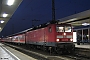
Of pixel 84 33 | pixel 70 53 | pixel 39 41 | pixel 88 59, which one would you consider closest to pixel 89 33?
pixel 84 33

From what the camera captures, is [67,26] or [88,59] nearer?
[88,59]

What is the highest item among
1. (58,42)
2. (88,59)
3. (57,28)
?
(57,28)

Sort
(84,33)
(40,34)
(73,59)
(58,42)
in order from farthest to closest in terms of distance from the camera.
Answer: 1. (84,33)
2. (40,34)
3. (58,42)
4. (73,59)

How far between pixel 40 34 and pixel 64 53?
5105 millimetres

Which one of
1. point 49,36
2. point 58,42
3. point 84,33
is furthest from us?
point 84,33

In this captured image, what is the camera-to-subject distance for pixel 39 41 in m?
25.0

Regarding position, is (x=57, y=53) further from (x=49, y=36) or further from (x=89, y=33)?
(x=89, y=33)

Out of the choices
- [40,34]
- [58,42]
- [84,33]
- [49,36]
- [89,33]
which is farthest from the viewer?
[84,33]

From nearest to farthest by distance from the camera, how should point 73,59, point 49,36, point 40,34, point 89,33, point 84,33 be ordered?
point 73,59 → point 49,36 → point 40,34 → point 89,33 → point 84,33

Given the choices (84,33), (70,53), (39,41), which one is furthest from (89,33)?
(70,53)

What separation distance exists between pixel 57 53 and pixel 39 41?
17.1 ft

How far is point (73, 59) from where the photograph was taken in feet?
51.2

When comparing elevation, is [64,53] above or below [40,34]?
below

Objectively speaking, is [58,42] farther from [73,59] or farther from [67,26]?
[73,59]
